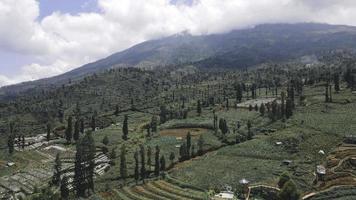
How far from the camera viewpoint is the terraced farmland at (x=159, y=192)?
107 metres

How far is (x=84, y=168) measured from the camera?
128750mm

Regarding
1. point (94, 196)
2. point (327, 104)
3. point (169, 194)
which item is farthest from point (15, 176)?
point (327, 104)

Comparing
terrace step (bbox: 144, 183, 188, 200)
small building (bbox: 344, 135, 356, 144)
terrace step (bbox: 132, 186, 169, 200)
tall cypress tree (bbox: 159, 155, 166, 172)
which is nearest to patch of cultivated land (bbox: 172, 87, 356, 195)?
small building (bbox: 344, 135, 356, 144)

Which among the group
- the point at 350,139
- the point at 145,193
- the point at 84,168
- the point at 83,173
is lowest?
the point at 145,193

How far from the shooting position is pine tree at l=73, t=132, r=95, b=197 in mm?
125175

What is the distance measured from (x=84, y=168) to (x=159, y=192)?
27690 millimetres

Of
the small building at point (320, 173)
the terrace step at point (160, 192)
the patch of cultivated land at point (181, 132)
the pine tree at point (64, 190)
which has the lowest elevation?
the pine tree at point (64, 190)

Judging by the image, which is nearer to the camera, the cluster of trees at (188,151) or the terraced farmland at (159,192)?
the terraced farmland at (159,192)

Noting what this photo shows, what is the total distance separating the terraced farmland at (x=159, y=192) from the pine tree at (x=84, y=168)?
12.4 m

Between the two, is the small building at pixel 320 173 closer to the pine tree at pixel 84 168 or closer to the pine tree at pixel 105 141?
the pine tree at pixel 84 168

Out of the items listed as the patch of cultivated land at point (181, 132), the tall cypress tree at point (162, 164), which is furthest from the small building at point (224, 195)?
the patch of cultivated land at point (181, 132)

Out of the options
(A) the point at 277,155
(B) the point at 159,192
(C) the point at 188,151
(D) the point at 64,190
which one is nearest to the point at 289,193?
(B) the point at 159,192

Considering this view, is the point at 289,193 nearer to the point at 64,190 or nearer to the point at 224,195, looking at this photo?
the point at 224,195

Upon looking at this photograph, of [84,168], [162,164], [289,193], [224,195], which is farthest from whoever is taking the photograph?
[162,164]
